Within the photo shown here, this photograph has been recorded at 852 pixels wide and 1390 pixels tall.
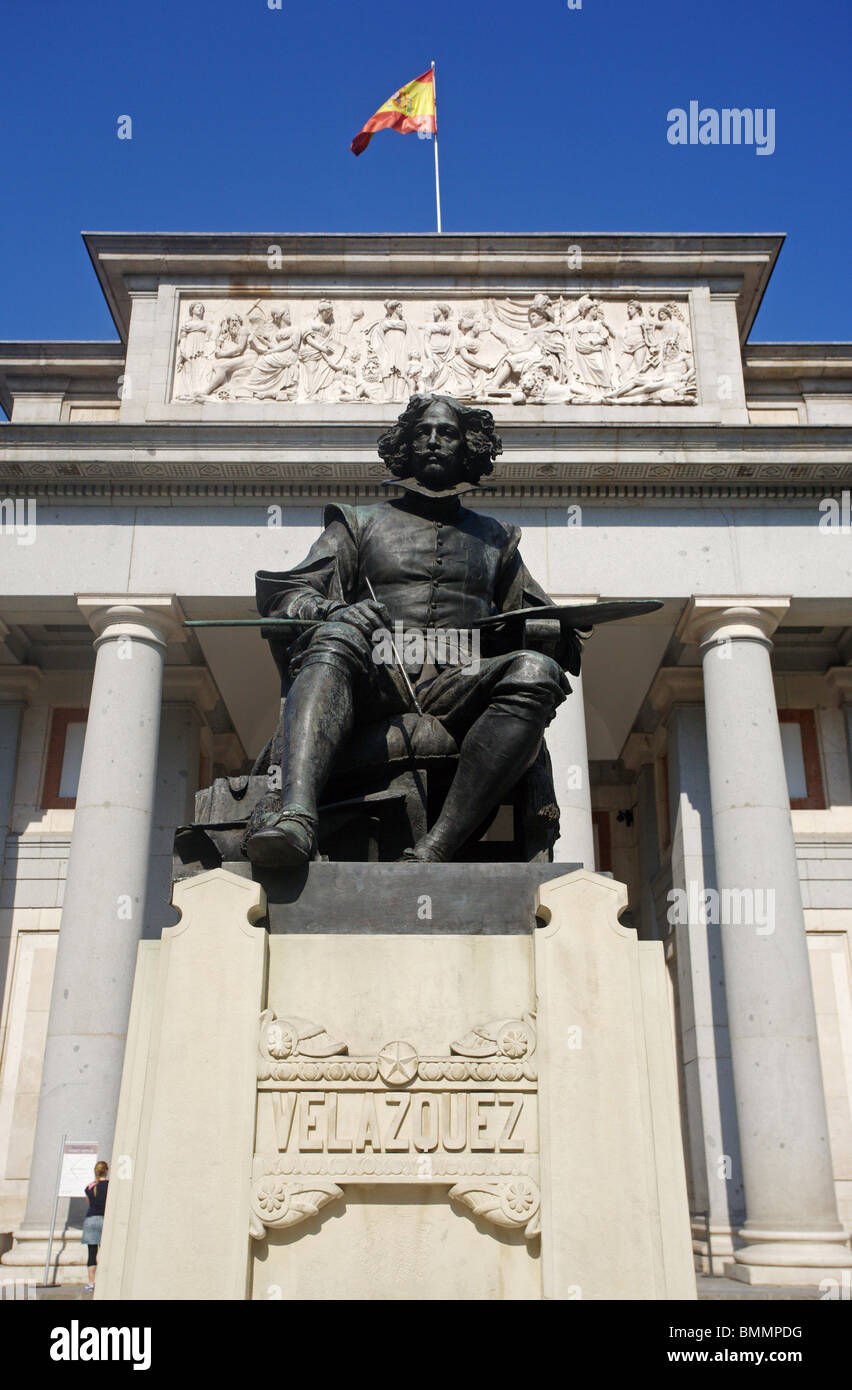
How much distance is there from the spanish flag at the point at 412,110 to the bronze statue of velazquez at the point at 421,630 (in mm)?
22050

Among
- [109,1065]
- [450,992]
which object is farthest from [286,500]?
[450,992]

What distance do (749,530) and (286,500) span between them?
7983 mm

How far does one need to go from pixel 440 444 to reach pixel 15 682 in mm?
19013

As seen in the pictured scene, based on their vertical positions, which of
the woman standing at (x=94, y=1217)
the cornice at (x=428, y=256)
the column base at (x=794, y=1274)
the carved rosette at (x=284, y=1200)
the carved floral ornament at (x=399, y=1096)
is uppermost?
the cornice at (x=428, y=256)

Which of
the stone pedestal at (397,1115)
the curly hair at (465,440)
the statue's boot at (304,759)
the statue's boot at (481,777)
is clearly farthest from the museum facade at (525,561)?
the stone pedestal at (397,1115)

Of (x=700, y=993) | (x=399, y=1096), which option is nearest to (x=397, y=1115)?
(x=399, y=1096)

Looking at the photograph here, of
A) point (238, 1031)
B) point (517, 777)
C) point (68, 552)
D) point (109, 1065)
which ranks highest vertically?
point (68, 552)

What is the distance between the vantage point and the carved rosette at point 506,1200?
4.04 m

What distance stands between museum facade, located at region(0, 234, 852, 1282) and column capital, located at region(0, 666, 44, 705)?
3.2 inches

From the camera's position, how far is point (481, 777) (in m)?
5.29

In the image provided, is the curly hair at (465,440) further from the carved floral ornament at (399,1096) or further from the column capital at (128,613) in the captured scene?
the column capital at (128,613)

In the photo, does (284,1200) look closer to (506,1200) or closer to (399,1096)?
(399,1096)

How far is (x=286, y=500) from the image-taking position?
67.4 ft
